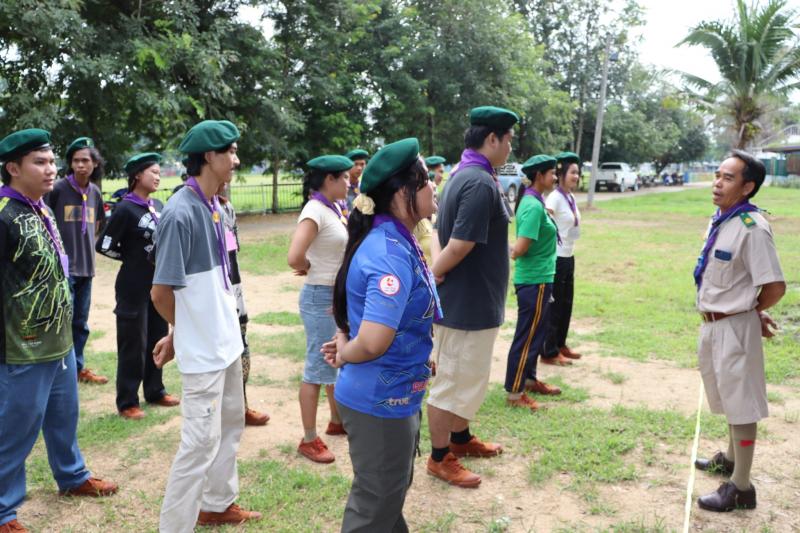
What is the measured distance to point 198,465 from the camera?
2.83 meters

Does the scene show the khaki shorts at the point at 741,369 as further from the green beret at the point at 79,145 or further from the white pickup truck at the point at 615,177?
the white pickup truck at the point at 615,177

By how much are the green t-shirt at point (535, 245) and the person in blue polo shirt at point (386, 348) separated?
2.61 metres

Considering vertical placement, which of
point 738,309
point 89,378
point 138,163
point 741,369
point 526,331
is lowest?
point 89,378

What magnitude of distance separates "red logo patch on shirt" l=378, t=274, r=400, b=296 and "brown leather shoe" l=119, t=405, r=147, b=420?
3.29 meters

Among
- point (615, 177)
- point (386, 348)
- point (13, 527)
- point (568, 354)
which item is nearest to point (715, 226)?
point (386, 348)

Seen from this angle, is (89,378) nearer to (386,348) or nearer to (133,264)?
(133,264)

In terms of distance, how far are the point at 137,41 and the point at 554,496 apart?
39.3ft

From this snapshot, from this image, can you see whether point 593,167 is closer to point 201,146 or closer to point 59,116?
point 59,116

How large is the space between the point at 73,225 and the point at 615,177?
3520cm

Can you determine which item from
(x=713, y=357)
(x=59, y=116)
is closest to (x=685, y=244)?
(x=713, y=357)

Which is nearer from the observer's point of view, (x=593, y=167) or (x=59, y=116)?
(x=59, y=116)

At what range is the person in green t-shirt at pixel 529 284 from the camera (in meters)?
4.78

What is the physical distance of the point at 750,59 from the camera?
1869 cm

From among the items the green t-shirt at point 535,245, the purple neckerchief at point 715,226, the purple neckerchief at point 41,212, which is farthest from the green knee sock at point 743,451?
the purple neckerchief at point 41,212
